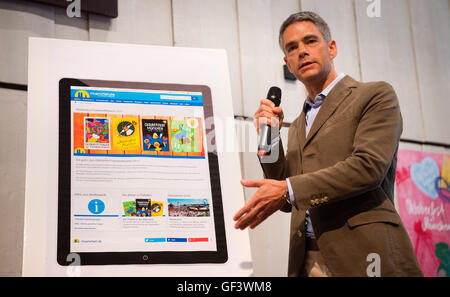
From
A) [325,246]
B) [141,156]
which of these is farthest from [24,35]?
[325,246]

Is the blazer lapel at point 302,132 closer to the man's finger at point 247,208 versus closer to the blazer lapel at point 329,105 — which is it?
the blazer lapel at point 329,105

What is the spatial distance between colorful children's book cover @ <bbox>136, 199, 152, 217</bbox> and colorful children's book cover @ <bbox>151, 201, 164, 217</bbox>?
1 cm

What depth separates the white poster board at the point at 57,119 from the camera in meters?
1.42

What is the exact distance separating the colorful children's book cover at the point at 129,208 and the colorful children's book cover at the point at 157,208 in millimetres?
57

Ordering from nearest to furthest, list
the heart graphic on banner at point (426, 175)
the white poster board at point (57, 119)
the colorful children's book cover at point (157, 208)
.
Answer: the white poster board at point (57, 119) → the colorful children's book cover at point (157, 208) → the heart graphic on banner at point (426, 175)

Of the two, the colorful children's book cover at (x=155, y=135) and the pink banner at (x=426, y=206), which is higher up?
the colorful children's book cover at (x=155, y=135)

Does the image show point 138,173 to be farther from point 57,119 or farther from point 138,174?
point 57,119

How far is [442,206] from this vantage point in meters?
3.37

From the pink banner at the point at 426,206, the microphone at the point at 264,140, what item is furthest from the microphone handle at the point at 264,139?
the pink banner at the point at 426,206

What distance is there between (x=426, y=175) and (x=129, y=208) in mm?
2464

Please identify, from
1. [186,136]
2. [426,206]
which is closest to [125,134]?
[186,136]

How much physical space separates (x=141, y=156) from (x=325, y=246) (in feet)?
2.08

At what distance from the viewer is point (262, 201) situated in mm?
A: 1495

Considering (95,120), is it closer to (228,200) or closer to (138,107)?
(138,107)
